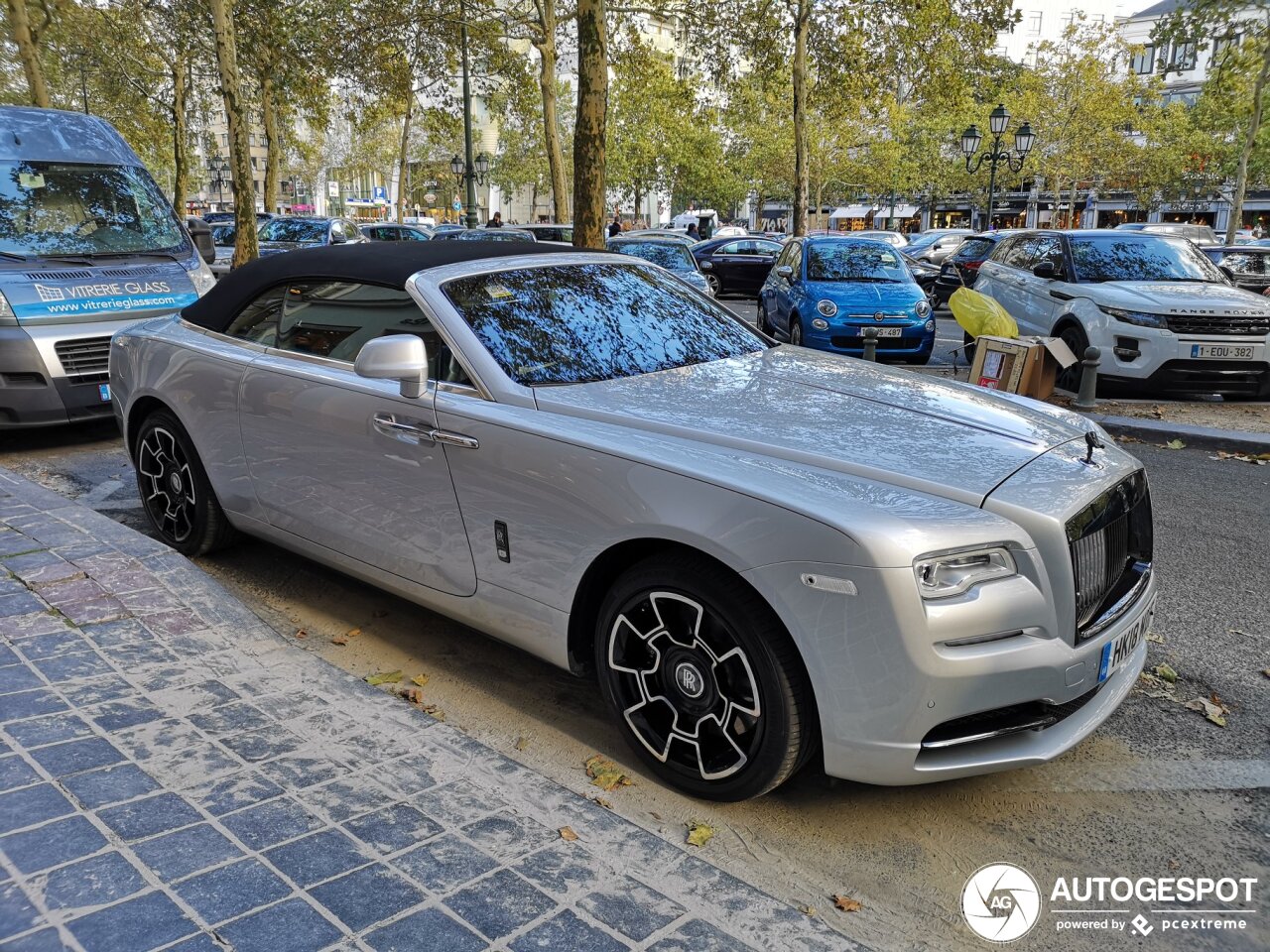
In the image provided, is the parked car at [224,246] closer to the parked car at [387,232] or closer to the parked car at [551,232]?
the parked car at [387,232]

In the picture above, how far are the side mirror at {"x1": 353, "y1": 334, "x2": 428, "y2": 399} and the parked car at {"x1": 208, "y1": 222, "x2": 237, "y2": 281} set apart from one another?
52.2 ft

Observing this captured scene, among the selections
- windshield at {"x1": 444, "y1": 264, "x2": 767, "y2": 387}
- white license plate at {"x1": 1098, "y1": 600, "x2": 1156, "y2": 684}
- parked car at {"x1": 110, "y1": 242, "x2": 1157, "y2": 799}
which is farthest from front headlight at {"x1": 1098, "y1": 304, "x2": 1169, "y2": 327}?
white license plate at {"x1": 1098, "y1": 600, "x2": 1156, "y2": 684}

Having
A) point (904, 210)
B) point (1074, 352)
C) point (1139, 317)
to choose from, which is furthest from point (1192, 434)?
point (904, 210)

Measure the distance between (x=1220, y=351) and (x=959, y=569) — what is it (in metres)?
8.08

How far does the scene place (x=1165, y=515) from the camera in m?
5.96

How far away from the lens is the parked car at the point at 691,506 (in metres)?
2.58

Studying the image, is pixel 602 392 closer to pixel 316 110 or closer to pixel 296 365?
pixel 296 365

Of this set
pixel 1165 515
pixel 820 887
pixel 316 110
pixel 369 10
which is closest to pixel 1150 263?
pixel 1165 515

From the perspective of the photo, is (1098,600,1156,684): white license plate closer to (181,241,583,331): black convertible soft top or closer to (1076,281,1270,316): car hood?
(181,241,583,331): black convertible soft top

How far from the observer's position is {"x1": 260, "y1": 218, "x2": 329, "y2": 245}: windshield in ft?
64.5

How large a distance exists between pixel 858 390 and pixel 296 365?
2306 millimetres

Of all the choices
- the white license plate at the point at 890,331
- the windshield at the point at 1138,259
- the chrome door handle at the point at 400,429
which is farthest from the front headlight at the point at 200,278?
the windshield at the point at 1138,259

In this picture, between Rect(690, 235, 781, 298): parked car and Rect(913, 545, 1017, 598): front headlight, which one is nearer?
Rect(913, 545, 1017, 598): front headlight

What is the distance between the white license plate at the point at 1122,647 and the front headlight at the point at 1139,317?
696cm
